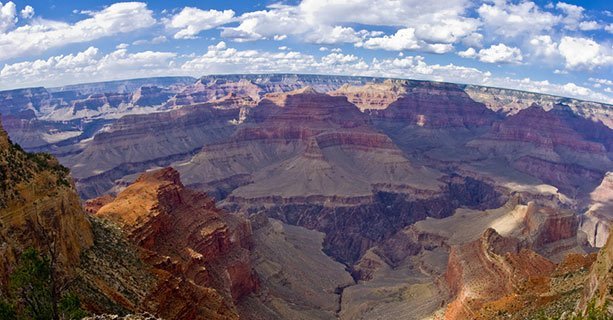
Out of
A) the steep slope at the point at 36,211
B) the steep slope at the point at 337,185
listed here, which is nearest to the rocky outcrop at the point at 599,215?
the steep slope at the point at 337,185

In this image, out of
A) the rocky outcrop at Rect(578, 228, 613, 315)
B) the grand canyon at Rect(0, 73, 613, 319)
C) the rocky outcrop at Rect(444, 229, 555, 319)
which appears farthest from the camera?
the rocky outcrop at Rect(444, 229, 555, 319)

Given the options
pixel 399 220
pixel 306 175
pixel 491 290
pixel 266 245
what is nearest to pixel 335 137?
pixel 306 175

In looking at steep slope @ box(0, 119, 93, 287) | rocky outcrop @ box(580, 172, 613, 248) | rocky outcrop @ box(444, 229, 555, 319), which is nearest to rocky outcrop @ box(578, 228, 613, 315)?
rocky outcrop @ box(444, 229, 555, 319)

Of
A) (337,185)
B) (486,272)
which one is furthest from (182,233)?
(337,185)

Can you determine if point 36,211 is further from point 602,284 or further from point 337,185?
point 337,185

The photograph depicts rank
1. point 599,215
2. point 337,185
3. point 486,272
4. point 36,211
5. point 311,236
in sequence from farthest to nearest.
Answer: point 337,185, point 599,215, point 311,236, point 486,272, point 36,211

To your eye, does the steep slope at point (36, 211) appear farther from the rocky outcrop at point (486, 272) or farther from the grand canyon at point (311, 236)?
the rocky outcrop at point (486, 272)

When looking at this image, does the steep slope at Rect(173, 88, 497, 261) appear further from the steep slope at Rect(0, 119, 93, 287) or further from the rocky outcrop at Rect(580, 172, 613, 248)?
the steep slope at Rect(0, 119, 93, 287)

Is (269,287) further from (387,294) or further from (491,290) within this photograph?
(491,290)
